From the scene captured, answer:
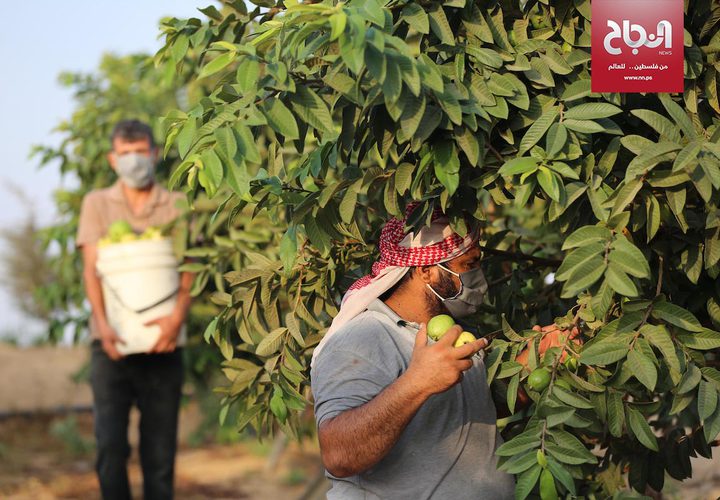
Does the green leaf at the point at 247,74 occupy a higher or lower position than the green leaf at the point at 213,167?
higher

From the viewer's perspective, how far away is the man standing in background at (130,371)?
4938 millimetres

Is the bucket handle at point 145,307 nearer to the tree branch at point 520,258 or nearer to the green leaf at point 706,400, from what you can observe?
the tree branch at point 520,258

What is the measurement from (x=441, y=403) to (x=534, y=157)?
740 mm

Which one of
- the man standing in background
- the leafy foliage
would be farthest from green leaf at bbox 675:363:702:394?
the man standing in background

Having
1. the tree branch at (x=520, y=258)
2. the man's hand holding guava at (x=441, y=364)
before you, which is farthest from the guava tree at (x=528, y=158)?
the tree branch at (x=520, y=258)

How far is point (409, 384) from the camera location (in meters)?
2.42

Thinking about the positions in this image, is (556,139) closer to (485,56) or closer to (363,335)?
(485,56)

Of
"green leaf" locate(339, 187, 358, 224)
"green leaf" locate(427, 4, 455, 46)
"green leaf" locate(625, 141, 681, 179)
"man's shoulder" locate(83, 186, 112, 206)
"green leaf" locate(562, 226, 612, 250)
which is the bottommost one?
"man's shoulder" locate(83, 186, 112, 206)

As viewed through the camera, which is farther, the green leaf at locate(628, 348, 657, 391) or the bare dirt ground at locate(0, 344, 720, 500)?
the bare dirt ground at locate(0, 344, 720, 500)

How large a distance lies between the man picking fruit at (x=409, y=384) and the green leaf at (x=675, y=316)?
16.2 inches

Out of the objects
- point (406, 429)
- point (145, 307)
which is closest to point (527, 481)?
point (406, 429)

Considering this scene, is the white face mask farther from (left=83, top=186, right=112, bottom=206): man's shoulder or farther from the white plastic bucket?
the white plastic bucket

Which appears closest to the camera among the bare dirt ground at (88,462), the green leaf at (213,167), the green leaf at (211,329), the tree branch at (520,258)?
the green leaf at (213,167)

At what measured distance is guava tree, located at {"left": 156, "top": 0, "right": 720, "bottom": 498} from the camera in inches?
87.0
